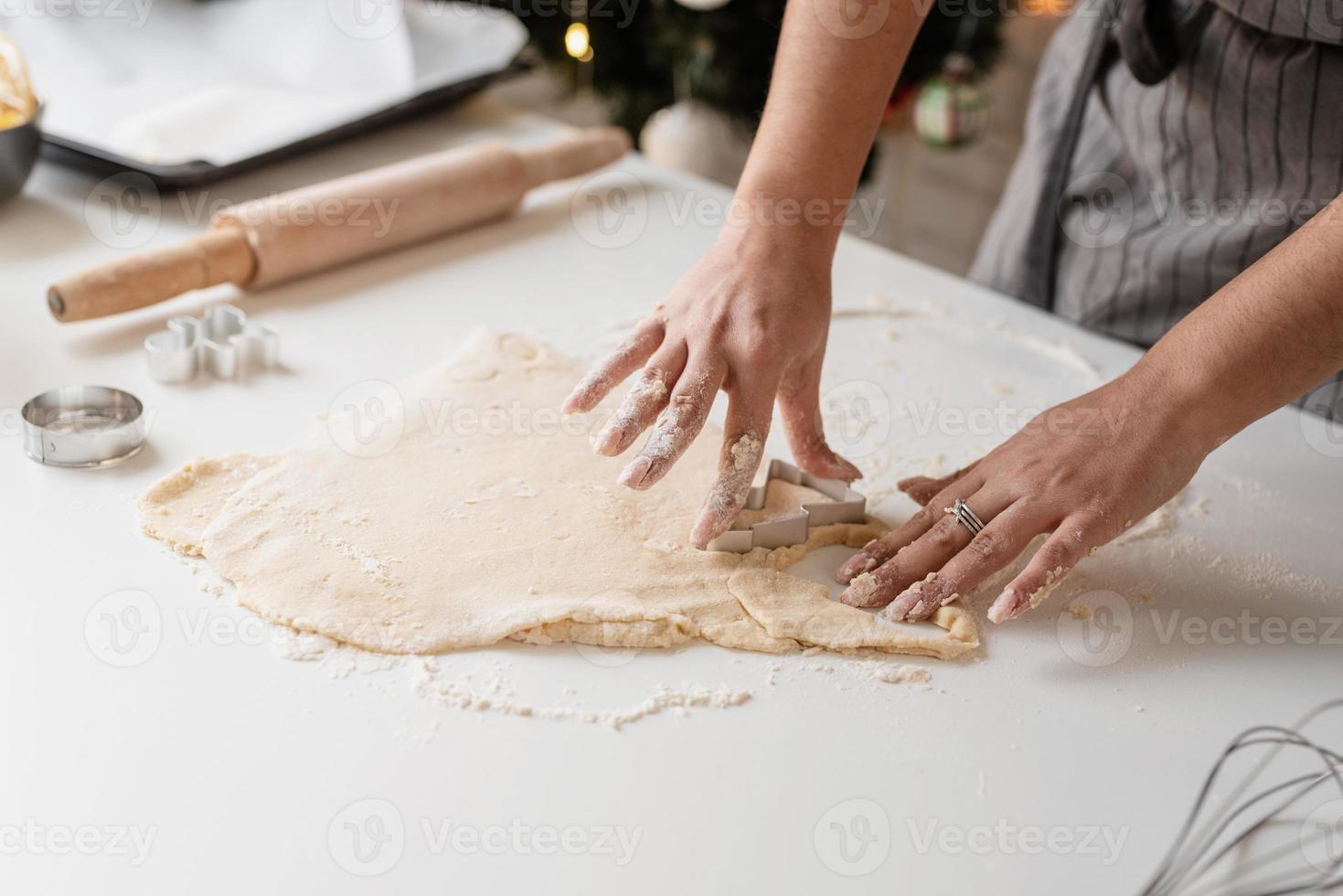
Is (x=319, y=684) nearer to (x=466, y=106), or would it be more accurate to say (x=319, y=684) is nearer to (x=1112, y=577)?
(x=1112, y=577)

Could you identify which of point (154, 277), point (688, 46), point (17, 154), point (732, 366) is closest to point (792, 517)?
point (732, 366)

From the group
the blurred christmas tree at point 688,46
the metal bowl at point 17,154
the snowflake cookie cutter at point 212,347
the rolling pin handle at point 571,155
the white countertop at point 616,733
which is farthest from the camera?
the blurred christmas tree at point 688,46

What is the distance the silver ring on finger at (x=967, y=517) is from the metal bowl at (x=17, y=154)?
1.36 m

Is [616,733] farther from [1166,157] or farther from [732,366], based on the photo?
[1166,157]

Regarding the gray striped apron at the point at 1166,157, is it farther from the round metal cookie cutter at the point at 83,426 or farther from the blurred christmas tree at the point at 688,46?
the round metal cookie cutter at the point at 83,426

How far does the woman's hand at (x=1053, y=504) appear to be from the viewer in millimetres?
1145

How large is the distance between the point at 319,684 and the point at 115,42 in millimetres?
1637

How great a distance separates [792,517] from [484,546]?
31 centimetres

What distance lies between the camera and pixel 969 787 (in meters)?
0.99

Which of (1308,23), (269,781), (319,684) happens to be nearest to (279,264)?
(319,684)

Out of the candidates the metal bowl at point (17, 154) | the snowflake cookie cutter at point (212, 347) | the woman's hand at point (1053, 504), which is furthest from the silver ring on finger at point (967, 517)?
the metal bowl at point (17, 154)

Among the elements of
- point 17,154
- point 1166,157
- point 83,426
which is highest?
point 1166,157

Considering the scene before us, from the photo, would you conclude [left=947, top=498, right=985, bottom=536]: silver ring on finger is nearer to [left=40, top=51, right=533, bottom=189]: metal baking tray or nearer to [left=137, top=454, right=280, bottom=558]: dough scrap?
[left=137, top=454, right=280, bottom=558]: dough scrap

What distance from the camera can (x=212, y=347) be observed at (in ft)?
4.74
